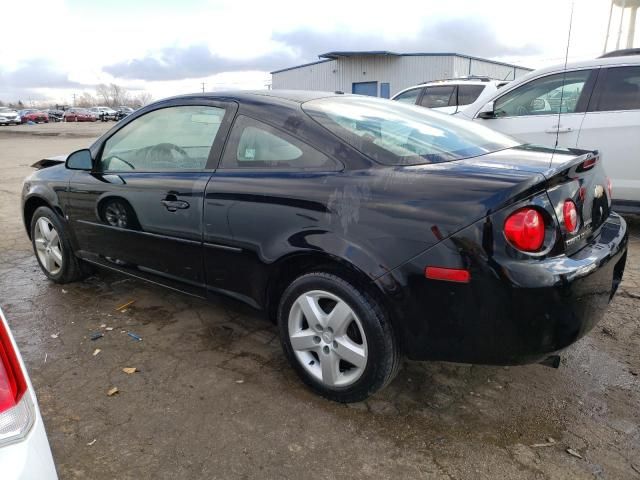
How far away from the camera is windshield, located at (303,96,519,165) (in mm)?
2400

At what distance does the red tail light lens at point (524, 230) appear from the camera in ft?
6.42

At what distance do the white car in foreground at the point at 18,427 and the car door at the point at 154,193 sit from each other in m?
1.52

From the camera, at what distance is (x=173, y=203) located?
115 inches

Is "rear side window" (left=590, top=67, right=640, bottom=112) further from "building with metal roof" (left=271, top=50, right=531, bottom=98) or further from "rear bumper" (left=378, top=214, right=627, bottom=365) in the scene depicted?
"building with metal roof" (left=271, top=50, right=531, bottom=98)

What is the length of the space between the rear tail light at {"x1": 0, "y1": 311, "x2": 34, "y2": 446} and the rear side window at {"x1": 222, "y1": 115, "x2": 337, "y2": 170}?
147 cm

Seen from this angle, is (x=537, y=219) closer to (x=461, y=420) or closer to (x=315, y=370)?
(x=461, y=420)

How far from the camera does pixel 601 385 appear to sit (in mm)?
2637

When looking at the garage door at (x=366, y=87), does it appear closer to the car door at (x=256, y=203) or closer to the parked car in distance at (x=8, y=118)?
the car door at (x=256, y=203)

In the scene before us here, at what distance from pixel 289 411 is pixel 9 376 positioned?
4.58 ft

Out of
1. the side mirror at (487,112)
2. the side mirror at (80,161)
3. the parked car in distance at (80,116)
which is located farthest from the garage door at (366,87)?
the parked car in distance at (80,116)

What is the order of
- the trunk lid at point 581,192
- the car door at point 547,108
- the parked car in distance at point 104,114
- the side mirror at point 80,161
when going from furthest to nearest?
the parked car in distance at point 104,114 → the car door at point 547,108 → the side mirror at point 80,161 → the trunk lid at point 581,192

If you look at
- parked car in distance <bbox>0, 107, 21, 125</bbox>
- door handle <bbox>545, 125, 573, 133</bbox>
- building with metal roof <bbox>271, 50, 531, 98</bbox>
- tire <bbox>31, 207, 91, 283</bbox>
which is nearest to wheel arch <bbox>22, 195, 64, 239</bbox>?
tire <bbox>31, 207, 91, 283</bbox>

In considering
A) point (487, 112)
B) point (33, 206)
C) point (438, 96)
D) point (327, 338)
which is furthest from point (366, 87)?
point (327, 338)

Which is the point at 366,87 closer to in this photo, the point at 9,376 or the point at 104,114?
the point at 9,376
